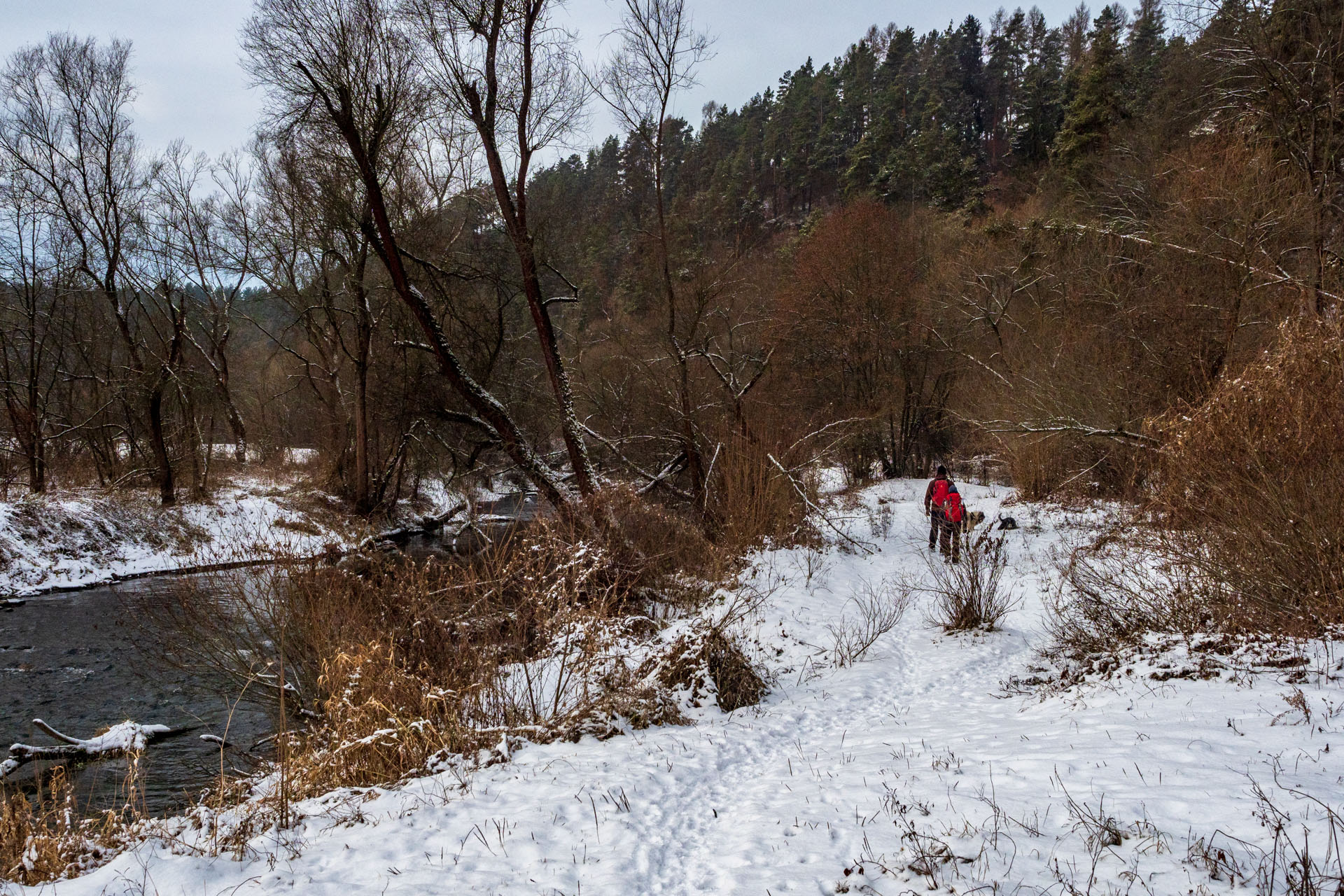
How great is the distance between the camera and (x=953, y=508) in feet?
39.0

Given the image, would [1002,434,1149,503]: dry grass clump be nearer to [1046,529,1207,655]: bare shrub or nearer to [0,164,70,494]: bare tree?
[1046,529,1207,655]: bare shrub

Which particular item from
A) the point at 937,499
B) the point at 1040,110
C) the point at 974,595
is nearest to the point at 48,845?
the point at 974,595

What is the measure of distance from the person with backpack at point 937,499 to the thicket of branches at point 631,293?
7.93ft

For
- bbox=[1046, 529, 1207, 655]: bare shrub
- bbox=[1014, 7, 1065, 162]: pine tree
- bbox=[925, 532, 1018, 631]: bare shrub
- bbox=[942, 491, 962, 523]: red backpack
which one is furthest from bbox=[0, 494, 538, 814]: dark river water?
bbox=[1014, 7, 1065, 162]: pine tree

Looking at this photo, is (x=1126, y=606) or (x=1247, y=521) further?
(x=1126, y=606)

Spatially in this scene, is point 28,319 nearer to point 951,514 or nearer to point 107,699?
point 107,699

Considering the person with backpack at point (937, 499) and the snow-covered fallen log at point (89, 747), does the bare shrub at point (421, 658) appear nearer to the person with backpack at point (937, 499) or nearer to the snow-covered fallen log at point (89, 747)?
the snow-covered fallen log at point (89, 747)

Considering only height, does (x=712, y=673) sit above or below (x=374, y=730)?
below

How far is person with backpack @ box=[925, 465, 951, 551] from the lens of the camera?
40.6 feet

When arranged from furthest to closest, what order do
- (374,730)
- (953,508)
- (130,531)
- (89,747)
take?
(130,531) < (953,508) < (89,747) < (374,730)

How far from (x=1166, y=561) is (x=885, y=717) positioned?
121 inches

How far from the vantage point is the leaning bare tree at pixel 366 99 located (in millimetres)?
10531

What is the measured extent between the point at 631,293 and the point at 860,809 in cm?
2484

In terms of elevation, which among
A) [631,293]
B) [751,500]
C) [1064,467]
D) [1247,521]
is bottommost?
[1064,467]
